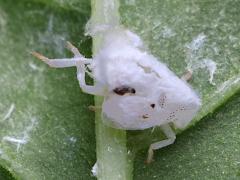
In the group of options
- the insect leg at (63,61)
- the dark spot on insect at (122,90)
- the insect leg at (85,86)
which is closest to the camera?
the dark spot on insect at (122,90)

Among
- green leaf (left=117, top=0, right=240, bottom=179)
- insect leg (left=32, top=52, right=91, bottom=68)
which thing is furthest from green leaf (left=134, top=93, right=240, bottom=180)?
insect leg (left=32, top=52, right=91, bottom=68)

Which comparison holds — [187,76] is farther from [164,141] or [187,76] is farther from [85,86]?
[85,86]

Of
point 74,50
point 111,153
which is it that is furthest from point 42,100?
point 111,153

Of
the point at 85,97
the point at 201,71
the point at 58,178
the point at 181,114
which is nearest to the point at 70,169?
the point at 58,178

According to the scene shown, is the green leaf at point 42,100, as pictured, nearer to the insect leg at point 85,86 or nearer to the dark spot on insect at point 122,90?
the insect leg at point 85,86

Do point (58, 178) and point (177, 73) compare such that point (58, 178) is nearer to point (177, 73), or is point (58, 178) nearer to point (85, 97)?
point (85, 97)

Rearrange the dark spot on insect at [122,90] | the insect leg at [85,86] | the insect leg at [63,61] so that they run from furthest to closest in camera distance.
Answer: the insect leg at [63,61] → the insect leg at [85,86] → the dark spot on insect at [122,90]

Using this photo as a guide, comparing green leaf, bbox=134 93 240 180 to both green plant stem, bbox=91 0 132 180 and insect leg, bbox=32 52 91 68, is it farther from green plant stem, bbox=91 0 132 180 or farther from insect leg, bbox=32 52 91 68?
insect leg, bbox=32 52 91 68

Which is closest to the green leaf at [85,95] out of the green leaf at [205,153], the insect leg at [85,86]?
the green leaf at [205,153]
